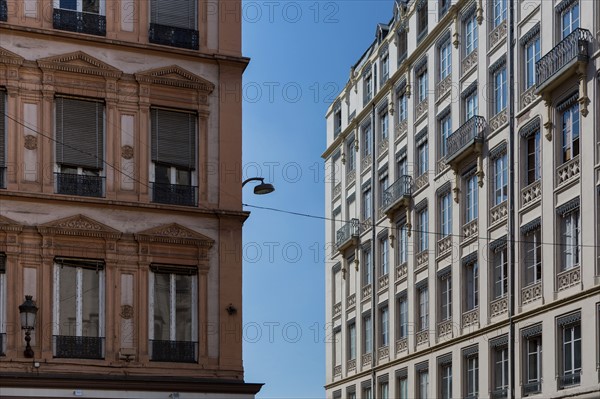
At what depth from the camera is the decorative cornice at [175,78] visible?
24078mm

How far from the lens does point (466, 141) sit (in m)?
42.5

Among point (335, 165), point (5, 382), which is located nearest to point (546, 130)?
point (5, 382)

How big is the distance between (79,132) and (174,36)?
3.03 metres

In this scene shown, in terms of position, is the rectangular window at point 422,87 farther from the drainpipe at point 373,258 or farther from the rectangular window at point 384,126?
the drainpipe at point 373,258

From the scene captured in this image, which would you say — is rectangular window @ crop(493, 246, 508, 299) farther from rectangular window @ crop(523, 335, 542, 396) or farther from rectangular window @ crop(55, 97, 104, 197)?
rectangular window @ crop(55, 97, 104, 197)

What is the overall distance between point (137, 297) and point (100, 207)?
196cm

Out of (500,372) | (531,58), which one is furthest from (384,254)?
(531,58)

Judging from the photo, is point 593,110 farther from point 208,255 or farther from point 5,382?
point 5,382

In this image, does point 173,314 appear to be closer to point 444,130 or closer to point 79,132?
point 79,132

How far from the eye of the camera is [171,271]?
23.7 m

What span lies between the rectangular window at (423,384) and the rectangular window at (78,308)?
25.6 m

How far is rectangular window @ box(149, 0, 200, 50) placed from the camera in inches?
969

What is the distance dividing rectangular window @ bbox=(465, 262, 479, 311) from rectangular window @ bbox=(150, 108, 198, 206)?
1942 cm

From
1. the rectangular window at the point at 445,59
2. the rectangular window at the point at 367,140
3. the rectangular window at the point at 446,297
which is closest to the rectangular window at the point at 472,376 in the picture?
the rectangular window at the point at 446,297
